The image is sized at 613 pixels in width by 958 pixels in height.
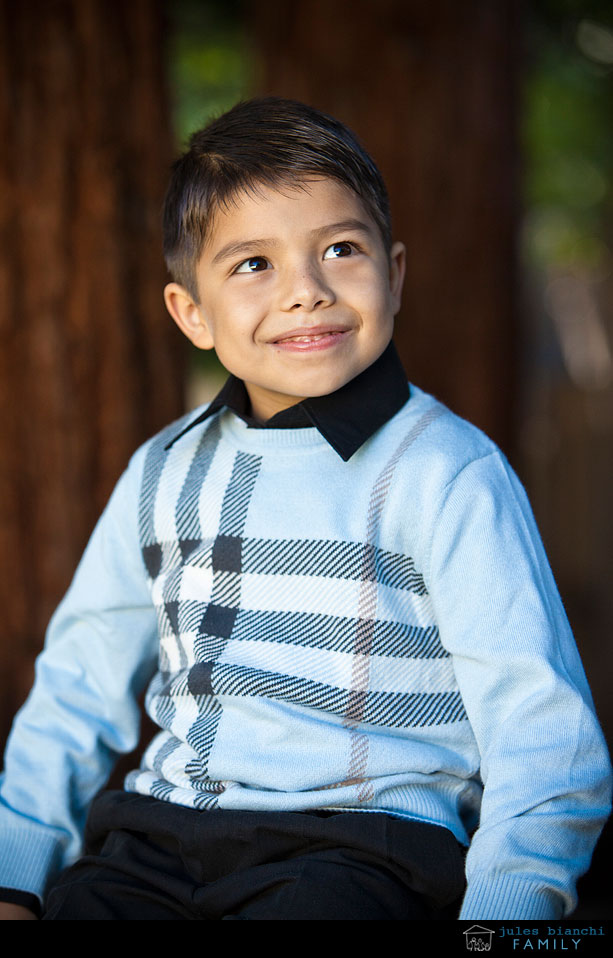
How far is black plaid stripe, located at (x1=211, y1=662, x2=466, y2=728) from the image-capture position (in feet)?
5.45

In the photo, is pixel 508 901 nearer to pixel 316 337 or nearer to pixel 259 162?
pixel 316 337

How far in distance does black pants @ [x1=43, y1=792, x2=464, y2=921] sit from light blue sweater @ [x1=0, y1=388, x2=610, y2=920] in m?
0.04

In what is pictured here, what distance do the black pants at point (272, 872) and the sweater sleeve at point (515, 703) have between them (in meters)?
0.12

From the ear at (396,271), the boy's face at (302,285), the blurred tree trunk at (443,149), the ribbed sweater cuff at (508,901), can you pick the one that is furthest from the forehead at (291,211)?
the blurred tree trunk at (443,149)

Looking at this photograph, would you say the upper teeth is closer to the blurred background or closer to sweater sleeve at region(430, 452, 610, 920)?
sweater sleeve at region(430, 452, 610, 920)

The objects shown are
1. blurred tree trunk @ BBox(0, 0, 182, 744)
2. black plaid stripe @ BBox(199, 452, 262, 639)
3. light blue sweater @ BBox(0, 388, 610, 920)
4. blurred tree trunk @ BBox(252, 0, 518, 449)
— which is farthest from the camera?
blurred tree trunk @ BBox(252, 0, 518, 449)

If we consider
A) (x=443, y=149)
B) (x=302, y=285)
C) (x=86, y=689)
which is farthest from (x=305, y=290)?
(x=443, y=149)

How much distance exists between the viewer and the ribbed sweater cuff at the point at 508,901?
1.42m

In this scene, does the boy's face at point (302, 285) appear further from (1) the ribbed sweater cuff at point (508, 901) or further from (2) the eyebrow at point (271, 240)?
(1) the ribbed sweater cuff at point (508, 901)

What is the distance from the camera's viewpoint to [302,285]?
168 cm

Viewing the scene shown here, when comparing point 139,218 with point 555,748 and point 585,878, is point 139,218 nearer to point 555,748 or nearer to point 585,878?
point 555,748

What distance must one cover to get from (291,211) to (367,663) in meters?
0.78

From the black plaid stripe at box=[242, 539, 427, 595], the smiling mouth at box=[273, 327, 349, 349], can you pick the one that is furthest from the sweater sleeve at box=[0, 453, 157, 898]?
the smiling mouth at box=[273, 327, 349, 349]

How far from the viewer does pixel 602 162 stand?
1027 cm
